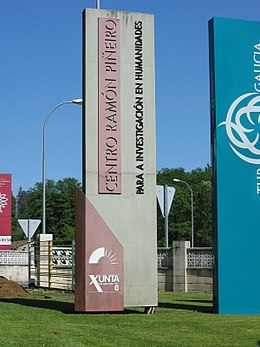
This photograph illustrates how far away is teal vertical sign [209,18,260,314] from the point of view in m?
18.5

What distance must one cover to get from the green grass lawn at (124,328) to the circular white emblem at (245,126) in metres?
3.87

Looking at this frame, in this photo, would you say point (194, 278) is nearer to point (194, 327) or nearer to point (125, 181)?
point (125, 181)

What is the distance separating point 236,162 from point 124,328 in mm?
5575

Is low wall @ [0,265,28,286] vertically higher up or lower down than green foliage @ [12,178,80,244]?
lower down

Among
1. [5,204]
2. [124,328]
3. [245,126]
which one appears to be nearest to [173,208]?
[5,204]

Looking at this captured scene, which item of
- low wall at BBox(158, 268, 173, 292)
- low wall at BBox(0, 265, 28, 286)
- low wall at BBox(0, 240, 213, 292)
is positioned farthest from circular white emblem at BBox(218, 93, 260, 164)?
low wall at BBox(0, 265, 28, 286)

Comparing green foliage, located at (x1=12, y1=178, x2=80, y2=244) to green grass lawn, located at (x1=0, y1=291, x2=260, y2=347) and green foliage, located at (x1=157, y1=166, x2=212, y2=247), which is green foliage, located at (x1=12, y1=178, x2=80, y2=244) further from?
green grass lawn, located at (x1=0, y1=291, x2=260, y2=347)

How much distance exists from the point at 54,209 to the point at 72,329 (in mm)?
111574

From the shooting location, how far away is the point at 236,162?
18766 mm

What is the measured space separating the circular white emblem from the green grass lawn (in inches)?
152

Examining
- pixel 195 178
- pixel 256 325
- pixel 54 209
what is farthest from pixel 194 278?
pixel 54 209

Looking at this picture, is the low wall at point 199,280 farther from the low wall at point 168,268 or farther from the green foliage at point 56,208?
the green foliage at point 56,208

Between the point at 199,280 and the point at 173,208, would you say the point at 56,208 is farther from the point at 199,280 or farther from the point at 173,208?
the point at 199,280

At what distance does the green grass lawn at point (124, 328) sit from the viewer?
512 inches
